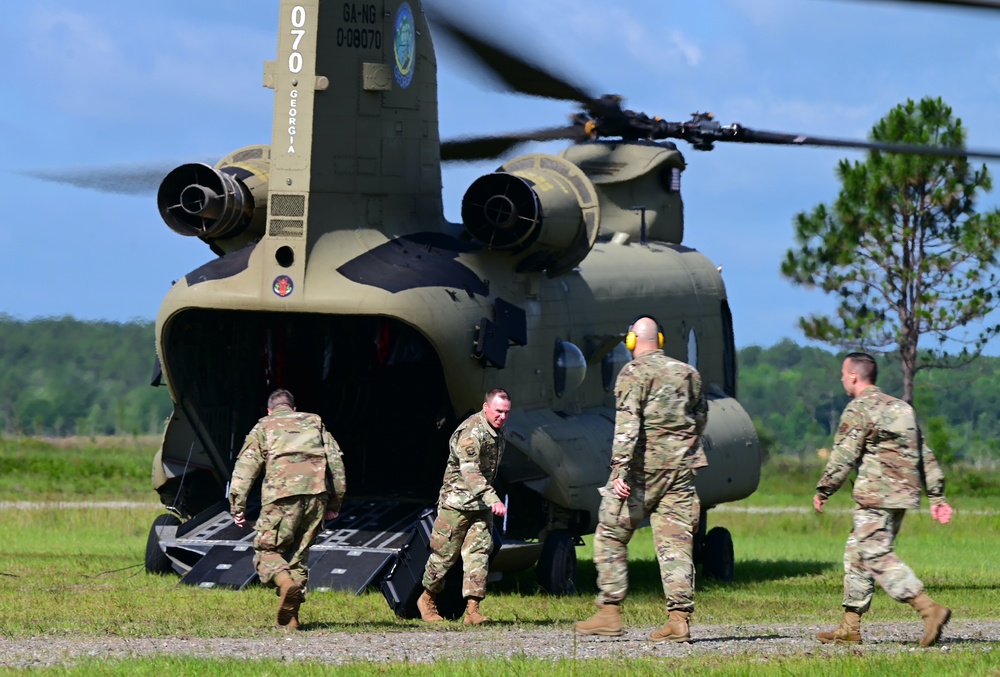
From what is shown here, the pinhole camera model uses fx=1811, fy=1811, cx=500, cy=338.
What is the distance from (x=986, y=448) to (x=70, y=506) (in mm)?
29342

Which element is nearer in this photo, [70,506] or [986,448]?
[70,506]

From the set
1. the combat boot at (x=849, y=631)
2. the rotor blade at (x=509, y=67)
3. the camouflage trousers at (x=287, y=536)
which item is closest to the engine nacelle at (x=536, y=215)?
the rotor blade at (x=509, y=67)

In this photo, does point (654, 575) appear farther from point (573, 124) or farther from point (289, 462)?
point (289, 462)

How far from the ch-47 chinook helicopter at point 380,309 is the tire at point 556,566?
0.10 ft

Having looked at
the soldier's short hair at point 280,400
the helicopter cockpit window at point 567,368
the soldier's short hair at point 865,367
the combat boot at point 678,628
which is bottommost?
the combat boot at point 678,628

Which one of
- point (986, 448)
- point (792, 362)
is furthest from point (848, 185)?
point (792, 362)

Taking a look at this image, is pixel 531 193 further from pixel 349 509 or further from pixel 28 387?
pixel 28 387

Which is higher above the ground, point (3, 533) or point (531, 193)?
point (531, 193)

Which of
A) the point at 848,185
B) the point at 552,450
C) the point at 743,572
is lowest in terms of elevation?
the point at 743,572

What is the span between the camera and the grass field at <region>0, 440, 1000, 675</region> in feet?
34.6

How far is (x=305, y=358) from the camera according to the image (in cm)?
1778

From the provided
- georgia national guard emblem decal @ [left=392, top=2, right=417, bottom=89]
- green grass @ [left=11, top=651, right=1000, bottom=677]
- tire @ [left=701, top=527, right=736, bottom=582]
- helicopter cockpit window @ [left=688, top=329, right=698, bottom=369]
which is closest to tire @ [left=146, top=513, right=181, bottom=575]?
georgia national guard emblem decal @ [left=392, top=2, right=417, bottom=89]

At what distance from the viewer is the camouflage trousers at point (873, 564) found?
1173 centimetres

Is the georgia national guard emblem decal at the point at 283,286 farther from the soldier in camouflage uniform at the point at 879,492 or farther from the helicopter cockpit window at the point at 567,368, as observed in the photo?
the soldier in camouflage uniform at the point at 879,492
